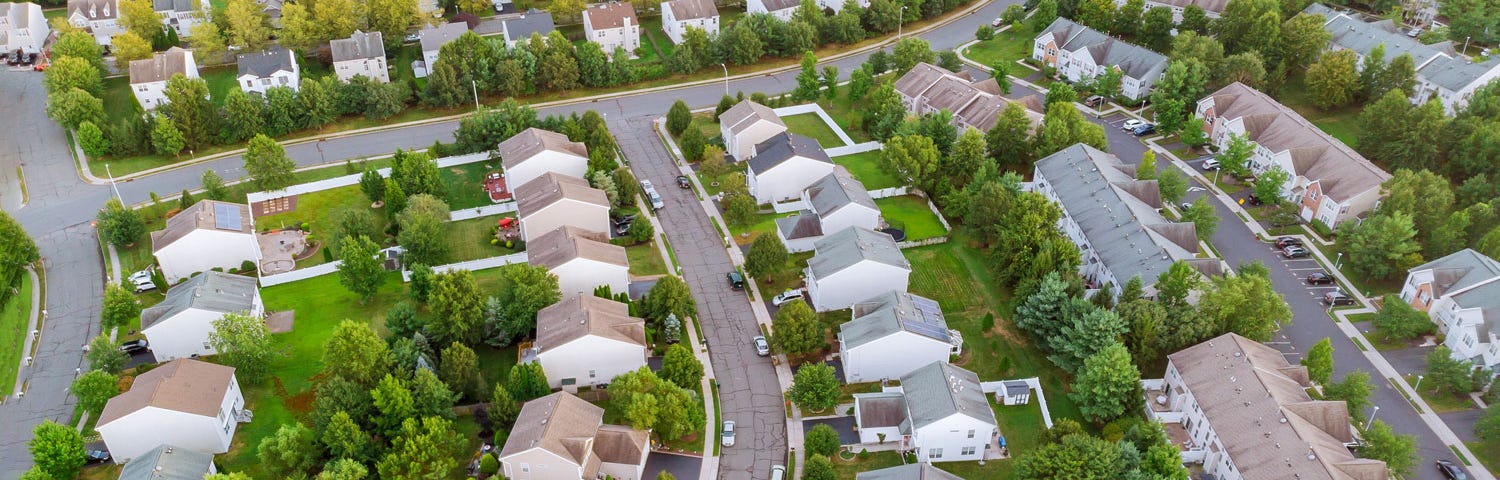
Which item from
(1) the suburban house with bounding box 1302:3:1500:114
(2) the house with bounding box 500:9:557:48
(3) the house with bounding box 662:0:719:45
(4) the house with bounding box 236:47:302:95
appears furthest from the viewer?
(3) the house with bounding box 662:0:719:45

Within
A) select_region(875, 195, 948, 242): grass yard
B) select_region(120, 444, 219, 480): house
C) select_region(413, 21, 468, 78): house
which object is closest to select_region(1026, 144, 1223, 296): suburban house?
select_region(875, 195, 948, 242): grass yard

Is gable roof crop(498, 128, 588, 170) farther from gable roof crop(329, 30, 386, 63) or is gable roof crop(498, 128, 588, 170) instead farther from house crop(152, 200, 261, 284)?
gable roof crop(329, 30, 386, 63)

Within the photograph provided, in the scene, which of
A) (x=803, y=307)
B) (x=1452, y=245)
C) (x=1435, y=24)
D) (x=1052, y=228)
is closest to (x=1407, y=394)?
(x=1452, y=245)

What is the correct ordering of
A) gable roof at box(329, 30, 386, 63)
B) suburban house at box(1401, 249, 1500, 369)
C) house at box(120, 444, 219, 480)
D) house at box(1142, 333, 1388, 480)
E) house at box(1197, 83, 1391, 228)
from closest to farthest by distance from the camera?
house at box(1142, 333, 1388, 480) → house at box(120, 444, 219, 480) → suburban house at box(1401, 249, 1500, 369) → house at box(1197, 83, 1391, 228) → gable roof at box(329, 30, 386, 63)

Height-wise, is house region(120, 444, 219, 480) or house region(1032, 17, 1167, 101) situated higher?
house region(1032, 17, 1167, 101)

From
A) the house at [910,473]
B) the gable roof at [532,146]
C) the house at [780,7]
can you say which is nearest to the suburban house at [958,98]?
the house at [780,7]

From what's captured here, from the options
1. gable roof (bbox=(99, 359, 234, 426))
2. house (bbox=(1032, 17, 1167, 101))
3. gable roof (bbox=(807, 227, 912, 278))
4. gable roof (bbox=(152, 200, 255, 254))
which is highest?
house (bbox=(1032, 17, 1167, 101))

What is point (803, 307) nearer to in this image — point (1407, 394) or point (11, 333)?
point (1407, 394)

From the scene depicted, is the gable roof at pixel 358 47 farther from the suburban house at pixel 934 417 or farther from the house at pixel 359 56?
the suburban house at pixel 934 417
